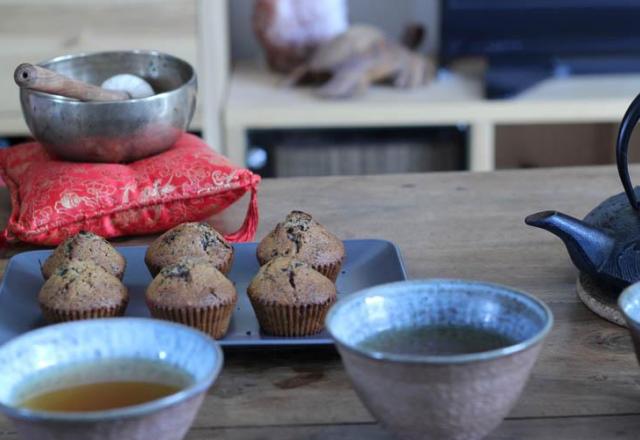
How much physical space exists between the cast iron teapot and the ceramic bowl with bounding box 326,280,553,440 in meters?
0.26

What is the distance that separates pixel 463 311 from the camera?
0.80 meters

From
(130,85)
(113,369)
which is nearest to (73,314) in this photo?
(113,369)

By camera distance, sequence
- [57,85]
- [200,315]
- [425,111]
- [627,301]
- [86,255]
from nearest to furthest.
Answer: [627,301] < [200,315] < [86,255] < [57,85] < [425,111]

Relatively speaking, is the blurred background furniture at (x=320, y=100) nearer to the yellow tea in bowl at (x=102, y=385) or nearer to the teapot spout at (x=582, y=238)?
the teapot spout at (x=582, y=238)

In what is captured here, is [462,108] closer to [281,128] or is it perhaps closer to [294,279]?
[281,128]

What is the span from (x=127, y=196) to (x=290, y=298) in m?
0.39

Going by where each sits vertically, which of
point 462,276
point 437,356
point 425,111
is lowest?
point 425,111

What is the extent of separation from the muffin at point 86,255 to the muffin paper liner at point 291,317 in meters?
0.18

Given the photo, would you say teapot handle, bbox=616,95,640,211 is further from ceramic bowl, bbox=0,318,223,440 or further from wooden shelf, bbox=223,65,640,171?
wooden shelf, bbox=223,65,640,171

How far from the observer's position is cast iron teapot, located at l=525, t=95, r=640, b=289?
1.02 metres

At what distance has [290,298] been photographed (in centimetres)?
98

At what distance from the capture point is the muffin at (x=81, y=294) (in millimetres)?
971

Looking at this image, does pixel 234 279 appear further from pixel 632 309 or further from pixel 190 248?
pixel 632 309

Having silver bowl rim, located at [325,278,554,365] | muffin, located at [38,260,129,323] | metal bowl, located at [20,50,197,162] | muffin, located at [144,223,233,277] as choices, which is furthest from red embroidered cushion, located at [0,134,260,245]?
silver bowl rim, located at [325,278,554,365]
